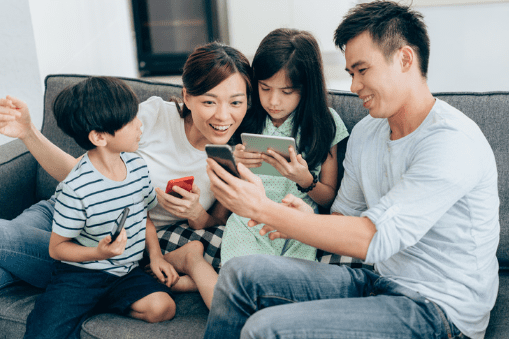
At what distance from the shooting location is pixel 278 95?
1.51 m

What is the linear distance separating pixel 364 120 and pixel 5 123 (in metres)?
1.11

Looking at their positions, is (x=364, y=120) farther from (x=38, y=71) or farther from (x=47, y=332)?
(x=38, y=71)

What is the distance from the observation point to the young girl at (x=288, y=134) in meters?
1.47

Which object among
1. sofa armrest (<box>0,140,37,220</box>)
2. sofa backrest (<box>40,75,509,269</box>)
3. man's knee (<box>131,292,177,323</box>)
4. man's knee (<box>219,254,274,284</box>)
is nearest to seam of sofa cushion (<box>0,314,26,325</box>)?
man's knee (<box>131,292,177,323</box>)

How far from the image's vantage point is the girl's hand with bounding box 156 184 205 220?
4.87 feet

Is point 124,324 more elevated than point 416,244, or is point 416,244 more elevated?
point 416,244

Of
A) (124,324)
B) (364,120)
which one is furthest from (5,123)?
(364,120)

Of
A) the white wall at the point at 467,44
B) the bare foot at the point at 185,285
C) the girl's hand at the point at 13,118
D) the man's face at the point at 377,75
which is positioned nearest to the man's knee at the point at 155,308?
the bare foot at the point at 185,285

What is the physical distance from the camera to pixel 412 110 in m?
1.24

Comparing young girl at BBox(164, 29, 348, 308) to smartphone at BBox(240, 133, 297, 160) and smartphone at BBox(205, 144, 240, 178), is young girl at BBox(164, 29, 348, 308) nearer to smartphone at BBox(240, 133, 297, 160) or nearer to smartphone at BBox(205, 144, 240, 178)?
smartphone at BBox(240, 133, 297, 160)

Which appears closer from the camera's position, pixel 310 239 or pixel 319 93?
pixel 310 239

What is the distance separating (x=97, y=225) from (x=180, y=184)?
28 centimetres

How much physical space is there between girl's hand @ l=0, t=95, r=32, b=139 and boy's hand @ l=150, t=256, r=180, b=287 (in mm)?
584

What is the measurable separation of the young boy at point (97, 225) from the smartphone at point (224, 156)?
32 centimetres
